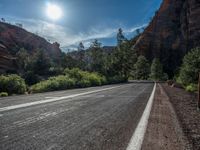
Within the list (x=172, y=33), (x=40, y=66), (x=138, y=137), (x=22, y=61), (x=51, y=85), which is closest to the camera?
(x=138, y=137)

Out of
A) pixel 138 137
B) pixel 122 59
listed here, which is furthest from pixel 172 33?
pixel 138 137

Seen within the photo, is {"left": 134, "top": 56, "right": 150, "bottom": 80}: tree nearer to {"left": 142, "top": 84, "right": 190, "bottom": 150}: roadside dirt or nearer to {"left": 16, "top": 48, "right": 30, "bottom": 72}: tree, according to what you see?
{"left": 16, "top": 48, "right": 30, "bottom": 72}: tree

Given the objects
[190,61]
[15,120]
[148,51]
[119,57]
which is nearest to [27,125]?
[15,120]

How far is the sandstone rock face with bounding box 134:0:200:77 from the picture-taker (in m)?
93.2

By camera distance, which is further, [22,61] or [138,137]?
[22,61]

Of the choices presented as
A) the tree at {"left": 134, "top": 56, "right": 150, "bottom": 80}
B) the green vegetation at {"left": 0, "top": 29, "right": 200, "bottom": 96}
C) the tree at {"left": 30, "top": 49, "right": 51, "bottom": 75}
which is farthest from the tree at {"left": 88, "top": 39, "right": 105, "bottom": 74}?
the tree at {"left": 134, "top": 56, "right": 150, "bottom": 80}

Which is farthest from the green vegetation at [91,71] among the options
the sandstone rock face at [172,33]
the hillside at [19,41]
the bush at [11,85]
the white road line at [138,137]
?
the hillside at [19,41]

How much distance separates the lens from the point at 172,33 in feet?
341

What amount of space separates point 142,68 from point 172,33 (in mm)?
22068

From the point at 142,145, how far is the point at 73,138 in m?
1.03

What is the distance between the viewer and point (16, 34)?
122188 mm

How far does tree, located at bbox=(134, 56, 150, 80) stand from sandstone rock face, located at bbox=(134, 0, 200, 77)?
9108 mm

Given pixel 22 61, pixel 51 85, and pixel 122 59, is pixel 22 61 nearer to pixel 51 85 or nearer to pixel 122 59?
pixel 122 59

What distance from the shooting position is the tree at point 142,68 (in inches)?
3807
